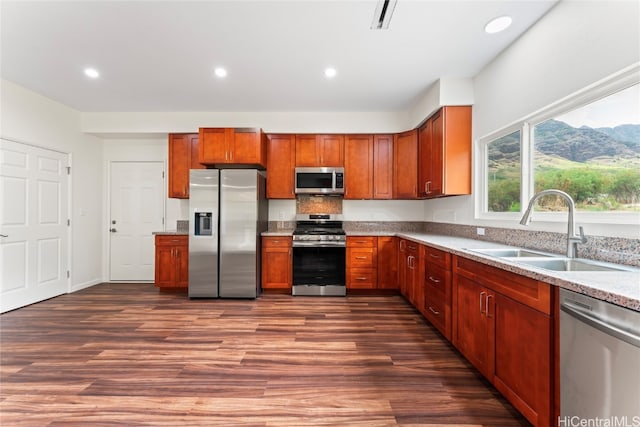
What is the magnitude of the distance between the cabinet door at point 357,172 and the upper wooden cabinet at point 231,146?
1.31 metres

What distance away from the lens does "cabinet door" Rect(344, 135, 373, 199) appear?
440cm

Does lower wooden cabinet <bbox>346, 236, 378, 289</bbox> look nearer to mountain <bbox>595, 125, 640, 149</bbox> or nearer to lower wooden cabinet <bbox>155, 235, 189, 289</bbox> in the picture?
lower wooden cabinet <bbox>155, 235, 189, 289</bbox>

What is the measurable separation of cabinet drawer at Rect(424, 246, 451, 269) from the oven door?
1.37 metres

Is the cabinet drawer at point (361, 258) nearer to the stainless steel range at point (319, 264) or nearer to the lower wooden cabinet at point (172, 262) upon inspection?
the stainless steel range at point (319, 264)

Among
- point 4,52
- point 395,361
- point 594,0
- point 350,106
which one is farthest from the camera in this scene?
point 350,106

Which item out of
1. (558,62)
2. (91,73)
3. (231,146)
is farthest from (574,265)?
(91,73)


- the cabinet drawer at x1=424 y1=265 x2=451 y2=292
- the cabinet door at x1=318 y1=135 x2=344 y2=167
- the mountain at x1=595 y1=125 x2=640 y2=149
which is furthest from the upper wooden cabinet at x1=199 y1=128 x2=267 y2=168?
the mountain at x1=595 y1=125 x2=640 y2=149

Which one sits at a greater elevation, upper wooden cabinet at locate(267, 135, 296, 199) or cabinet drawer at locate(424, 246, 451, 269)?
upper wooden cabinet at locate(267, 135, 296, 199)

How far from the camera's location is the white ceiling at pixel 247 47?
216 cm

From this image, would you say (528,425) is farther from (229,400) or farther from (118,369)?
(118,369)

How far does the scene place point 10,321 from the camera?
10.2 feet

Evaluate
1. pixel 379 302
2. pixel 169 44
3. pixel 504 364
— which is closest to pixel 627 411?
pixel 504 364

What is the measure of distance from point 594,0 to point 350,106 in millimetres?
2646

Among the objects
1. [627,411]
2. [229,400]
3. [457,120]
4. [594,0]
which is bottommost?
[229,400]
